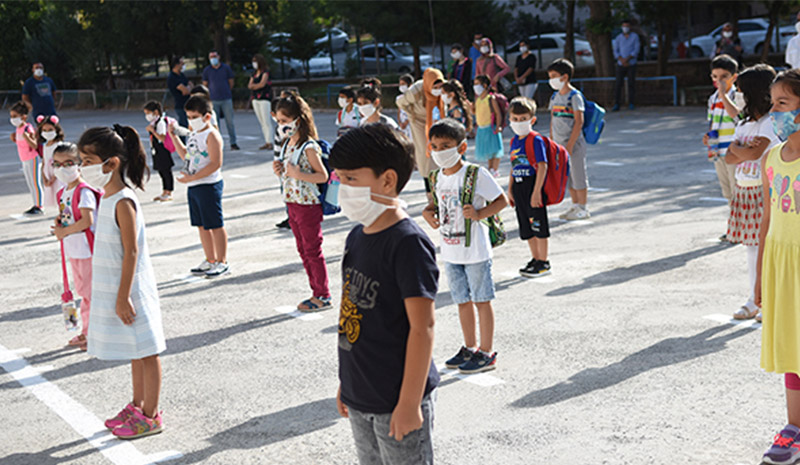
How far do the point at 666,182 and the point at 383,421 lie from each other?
10365 mm

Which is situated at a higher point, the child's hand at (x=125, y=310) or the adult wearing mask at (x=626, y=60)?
the adult wearing mask at (x=626, y=60)

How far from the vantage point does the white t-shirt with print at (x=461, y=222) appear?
6004 mm

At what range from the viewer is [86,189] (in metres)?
6.64

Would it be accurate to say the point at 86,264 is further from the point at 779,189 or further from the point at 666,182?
the point at 666,182

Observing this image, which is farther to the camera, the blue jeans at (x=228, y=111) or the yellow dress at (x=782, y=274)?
the blue jeans at (x=228, y=111)

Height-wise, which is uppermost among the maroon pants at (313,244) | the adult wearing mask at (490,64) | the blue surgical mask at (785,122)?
the adult wearing mask at (490,64)

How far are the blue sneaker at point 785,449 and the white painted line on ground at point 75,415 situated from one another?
9.80 ft

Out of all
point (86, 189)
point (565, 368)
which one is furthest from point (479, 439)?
point (86, 189)

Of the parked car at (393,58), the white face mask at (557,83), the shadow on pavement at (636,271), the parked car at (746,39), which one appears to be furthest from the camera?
the parked car at (393,58)

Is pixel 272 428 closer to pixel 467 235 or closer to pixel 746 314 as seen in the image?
pixel 467 235

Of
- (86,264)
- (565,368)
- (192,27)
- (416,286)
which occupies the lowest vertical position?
(565,368)

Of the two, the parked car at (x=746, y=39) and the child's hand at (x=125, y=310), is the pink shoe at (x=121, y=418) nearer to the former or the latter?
the child's hand at (x=125, y=310)

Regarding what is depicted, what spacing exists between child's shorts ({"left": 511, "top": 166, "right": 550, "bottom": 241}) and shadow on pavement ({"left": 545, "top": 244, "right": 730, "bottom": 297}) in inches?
23.9

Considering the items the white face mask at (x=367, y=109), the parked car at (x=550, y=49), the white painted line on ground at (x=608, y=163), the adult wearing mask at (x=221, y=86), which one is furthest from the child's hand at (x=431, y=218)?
the parked car at (x=550, y=49)
